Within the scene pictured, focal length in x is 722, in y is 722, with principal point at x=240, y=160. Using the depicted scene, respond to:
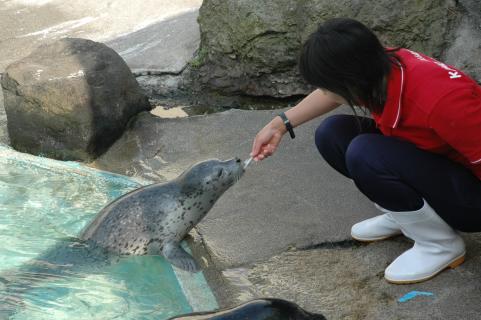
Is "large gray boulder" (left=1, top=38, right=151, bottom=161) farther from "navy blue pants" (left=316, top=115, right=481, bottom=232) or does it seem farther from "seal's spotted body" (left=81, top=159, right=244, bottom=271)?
"navy blue pants" (left=316, top=115, right=481, bottom=232)

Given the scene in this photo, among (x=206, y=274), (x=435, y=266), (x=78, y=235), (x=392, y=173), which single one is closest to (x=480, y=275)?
(x=435, y=266)

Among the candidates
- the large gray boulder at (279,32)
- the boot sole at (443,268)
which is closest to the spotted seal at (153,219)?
the boot sole at (443,268)

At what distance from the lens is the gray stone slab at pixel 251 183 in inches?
134

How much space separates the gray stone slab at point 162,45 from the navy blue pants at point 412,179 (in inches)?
130

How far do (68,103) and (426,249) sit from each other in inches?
105

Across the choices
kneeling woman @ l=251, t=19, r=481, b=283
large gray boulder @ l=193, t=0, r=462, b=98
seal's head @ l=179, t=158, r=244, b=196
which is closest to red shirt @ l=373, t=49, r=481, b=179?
kneeling woman @ l=251, t=19, r=481, b=283

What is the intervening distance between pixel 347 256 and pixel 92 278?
1153 millimetres

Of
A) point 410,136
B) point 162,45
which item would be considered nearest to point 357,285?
point 410,136

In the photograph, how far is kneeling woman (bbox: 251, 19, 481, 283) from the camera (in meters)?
2.54

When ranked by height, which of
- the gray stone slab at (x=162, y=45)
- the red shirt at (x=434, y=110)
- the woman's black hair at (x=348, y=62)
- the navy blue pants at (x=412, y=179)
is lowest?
the gray stone slab at (x=162, y=45)

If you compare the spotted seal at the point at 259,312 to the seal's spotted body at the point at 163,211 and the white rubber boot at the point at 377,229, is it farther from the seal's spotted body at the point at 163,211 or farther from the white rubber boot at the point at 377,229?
the seal's spotted body at the point at 163,211

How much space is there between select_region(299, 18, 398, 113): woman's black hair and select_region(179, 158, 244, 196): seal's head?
3.26 ft

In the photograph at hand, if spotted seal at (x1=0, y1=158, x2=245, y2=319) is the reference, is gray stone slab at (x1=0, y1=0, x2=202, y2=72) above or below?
above


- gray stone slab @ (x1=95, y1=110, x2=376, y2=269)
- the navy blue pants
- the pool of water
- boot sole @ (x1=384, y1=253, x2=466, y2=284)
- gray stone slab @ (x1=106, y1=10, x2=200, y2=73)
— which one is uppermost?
the navy blue pants
